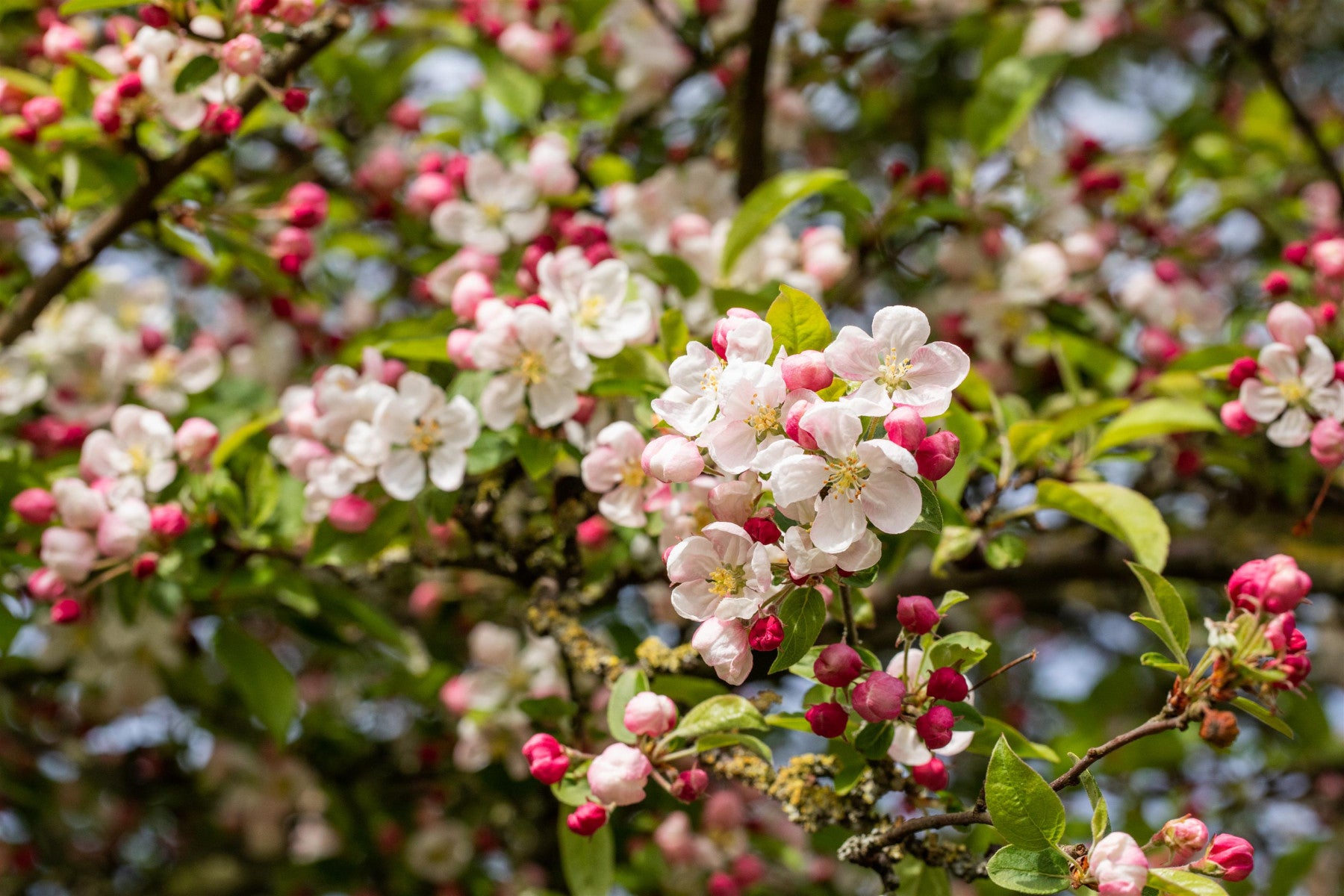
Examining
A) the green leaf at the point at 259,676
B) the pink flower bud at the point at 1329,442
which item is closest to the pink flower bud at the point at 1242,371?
the pink flower bud at the point at 1329,442

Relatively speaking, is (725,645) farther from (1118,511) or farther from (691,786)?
(1118,511)

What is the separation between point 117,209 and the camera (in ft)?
6.84

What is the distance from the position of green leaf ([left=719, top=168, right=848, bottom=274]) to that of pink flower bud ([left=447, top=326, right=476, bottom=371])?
579 mm

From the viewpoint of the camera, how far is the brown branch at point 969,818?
1.16 metres

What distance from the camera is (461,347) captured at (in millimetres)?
1736

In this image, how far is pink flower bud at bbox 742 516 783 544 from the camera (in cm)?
118

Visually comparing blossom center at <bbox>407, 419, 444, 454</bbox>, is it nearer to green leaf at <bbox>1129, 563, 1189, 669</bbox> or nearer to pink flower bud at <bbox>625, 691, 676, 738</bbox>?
pink flower bud at <bbox>625, 691, 676, 738</bbox>

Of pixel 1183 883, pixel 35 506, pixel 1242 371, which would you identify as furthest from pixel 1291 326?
pixel 35 506

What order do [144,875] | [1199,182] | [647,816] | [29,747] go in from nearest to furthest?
1. [647,816]
2. [1199,182]
3. [29,747]
4. [144,875]

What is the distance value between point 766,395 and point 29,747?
3.37 m

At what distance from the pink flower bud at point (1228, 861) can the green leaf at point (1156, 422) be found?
0.85m

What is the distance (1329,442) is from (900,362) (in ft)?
2.65

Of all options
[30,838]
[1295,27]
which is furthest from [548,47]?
[30,838]

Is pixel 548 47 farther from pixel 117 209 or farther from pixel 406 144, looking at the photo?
pixel 117 209
